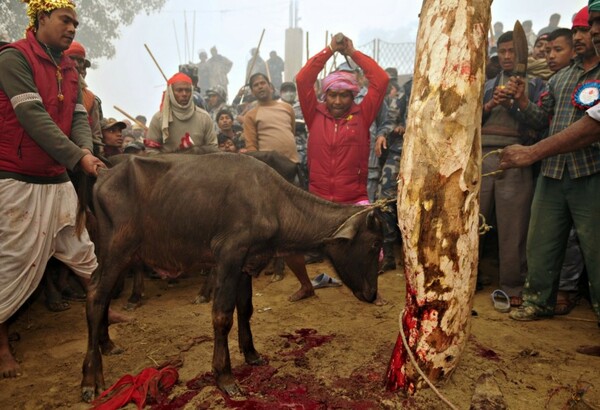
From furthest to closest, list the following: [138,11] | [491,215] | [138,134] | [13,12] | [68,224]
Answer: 1. [138,11]
2. [13,12]
3. [138,134]
4. [491,215]
5. [68,224]

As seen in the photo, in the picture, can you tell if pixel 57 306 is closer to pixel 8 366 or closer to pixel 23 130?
pixel 8 366

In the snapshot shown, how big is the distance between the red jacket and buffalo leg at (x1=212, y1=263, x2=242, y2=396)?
7.58ft

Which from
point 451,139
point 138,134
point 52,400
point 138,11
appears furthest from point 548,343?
point 138,11

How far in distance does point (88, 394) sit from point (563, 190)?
4829 millimetres

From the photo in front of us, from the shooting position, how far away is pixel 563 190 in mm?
4312

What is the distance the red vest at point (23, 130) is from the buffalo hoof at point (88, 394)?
78.1 inches

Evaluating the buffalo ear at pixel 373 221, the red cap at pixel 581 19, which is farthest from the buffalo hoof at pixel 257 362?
the red cap at pixel 581 19

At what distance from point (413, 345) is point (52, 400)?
9.29 feet

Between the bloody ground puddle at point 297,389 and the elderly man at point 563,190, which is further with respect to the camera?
the elderly man at point 563,190

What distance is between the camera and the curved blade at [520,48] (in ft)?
12.7

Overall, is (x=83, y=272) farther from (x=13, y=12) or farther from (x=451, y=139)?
(x=13, y=12)

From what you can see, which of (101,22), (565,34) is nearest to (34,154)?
(565,34)

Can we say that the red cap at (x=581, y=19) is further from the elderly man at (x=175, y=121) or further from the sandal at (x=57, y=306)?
the sandal at (x=57, y=306)

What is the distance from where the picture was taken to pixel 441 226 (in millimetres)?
2742
